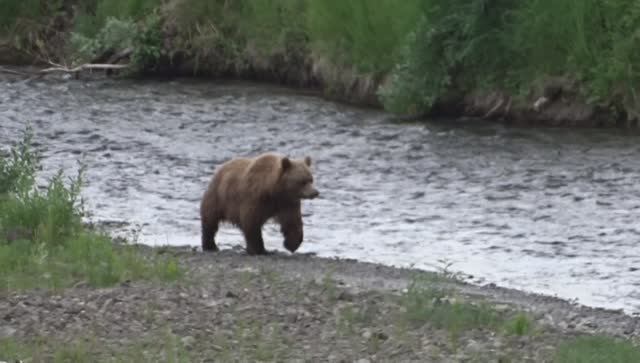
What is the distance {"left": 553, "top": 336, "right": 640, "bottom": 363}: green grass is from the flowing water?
2.94 meters

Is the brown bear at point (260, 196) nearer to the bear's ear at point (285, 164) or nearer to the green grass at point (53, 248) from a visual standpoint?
the bear's ear at point (285, 164)

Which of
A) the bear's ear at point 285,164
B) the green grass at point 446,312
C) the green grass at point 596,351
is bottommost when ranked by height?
the green grass at point 446,312

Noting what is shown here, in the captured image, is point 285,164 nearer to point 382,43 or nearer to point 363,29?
point 382,43

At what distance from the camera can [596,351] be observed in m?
8.73

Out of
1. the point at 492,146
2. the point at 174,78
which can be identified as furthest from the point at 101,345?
the point at 174,78

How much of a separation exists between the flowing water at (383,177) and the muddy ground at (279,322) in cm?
178

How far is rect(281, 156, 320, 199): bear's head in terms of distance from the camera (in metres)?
13.0

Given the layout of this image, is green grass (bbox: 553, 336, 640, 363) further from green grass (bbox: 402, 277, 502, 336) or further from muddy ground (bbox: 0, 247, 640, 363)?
green grass (bbox: 402, 277, 502, 336)

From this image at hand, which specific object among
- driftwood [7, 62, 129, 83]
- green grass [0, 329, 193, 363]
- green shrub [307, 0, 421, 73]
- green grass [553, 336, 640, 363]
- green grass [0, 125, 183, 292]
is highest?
green shrub [307, 0, 421, 73]

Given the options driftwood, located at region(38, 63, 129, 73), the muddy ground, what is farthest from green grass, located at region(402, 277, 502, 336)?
driftwood, located at region(38, 63, 129, 73)

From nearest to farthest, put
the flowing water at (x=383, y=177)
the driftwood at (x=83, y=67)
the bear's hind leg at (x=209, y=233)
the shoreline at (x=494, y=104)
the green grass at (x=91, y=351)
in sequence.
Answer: the green grass at (x=91, y=351) → the bear's hind leg at (x=209, y=233) → the flowing water at (x=383, y=177) → the shoreline at (x=494, y=104) → the driftwood at (x=83, y=67)

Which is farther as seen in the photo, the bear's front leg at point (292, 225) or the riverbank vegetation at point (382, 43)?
the riverbank vegetation at point (382, 43)

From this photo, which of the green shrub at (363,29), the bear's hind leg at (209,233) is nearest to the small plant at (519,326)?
the bear's hind leg at (209,233)

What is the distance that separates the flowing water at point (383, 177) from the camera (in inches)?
548
